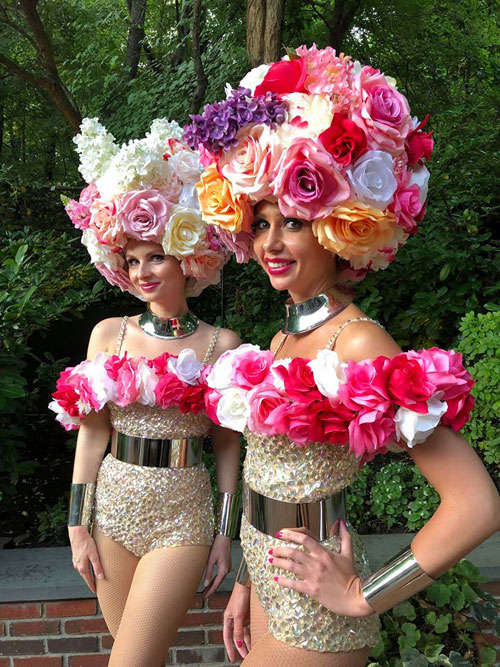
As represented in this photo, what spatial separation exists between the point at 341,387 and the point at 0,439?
2390 mm

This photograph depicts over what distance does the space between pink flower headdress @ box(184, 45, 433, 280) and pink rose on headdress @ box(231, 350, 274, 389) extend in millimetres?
310

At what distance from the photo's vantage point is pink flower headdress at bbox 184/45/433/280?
1.45m

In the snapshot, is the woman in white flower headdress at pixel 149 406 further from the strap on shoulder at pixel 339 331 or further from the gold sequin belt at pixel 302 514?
the strap on shoulder at pixel 339 331

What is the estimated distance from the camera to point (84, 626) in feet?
9.11

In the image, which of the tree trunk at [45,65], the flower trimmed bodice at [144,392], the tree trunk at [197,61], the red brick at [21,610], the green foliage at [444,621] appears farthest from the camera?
the tree trunk at [45,65]

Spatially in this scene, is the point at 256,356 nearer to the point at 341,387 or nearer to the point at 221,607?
the point at 341,387

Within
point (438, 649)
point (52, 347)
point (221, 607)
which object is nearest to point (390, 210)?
point (438, 649)

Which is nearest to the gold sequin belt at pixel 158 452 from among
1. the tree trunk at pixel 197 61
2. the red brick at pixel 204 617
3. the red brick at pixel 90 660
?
the red brick at pixel 204 617

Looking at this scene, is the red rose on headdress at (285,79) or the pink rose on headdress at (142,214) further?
the pink rose on headdress at (142,214)

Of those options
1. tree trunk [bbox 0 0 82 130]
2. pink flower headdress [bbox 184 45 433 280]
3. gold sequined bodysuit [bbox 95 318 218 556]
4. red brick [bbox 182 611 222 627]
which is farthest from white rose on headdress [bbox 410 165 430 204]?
tree trunk [bbox 0 0 82 130]

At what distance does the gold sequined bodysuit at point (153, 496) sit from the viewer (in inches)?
80.0

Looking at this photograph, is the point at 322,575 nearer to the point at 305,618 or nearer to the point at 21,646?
the point at 305,618

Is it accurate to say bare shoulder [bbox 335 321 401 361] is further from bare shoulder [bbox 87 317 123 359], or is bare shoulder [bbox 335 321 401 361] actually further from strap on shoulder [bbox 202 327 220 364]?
bare shoulder [bbox 87 317 123 359]

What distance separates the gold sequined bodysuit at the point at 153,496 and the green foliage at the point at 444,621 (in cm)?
85
